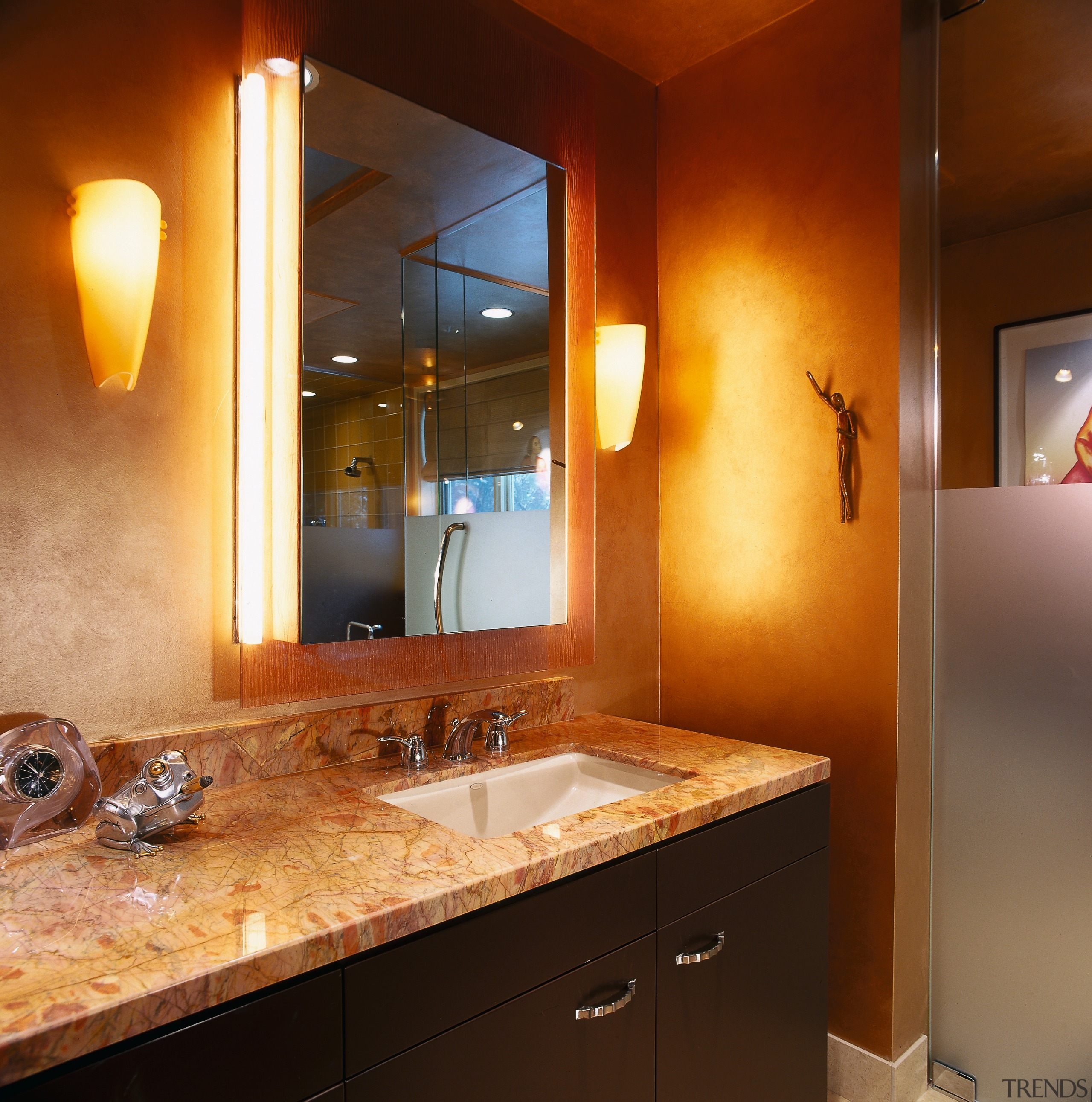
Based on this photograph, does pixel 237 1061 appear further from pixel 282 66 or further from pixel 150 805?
pixel 282 66

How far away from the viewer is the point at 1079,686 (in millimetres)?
1687

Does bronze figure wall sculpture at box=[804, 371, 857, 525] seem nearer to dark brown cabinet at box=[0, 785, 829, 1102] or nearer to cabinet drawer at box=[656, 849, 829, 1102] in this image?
dark brown cabinet at box=[0, 785, 829, 1102]

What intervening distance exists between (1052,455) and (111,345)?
1840mm

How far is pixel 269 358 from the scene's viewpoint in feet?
4.80

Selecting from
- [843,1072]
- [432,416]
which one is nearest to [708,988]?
[843,1072]

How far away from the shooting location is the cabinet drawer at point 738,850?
1.27 m

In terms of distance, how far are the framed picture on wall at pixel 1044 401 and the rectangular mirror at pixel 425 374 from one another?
1.01 m

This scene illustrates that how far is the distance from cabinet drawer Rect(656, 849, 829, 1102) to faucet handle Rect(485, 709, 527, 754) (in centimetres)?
51

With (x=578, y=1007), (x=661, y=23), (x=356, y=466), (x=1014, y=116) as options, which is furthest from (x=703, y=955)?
(x=661, y=23)

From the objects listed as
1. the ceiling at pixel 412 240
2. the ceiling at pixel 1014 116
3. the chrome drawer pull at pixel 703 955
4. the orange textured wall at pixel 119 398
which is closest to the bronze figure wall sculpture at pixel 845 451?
the ceiling at pixel 1014 116

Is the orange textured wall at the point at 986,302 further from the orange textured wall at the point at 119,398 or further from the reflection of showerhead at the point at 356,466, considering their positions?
the orange textured wall at the point at 119,398

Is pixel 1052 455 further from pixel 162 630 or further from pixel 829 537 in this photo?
pixel 162 630

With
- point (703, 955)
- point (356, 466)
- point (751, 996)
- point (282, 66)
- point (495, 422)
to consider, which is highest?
point (282, 66)

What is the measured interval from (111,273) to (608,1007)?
134 cm
